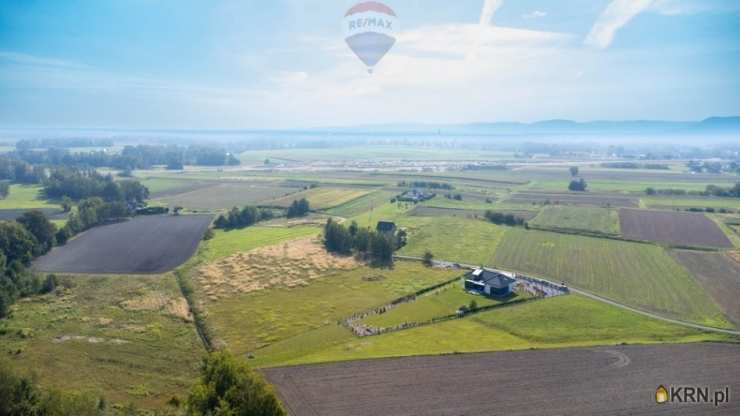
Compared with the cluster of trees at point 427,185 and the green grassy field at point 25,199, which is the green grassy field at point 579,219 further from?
the green grassy field at point 25,199

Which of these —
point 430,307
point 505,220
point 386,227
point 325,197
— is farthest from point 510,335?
point 325,197

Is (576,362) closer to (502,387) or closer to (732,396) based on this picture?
(502,387)

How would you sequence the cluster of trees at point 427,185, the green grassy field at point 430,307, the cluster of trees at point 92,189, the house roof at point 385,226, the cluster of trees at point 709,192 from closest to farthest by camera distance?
the green grassy field at point 430,307 → the house roof at point 385,226 → the cluster of trees at point 92,189 → the cluster of trees at point 709,192 → the cluster of trees at point 427,185

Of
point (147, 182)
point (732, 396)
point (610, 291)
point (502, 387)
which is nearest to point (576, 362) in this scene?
point (502, 387)

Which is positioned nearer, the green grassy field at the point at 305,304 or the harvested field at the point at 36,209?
the green grassy field at the point at 305,304

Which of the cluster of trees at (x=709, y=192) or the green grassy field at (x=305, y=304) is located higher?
the cluster of trees at (x=709, y=192)

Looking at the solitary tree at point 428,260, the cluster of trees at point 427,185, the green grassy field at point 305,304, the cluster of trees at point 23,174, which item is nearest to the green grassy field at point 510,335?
the green grassy field at point 305,304
